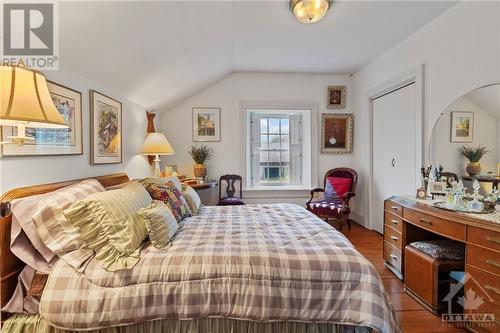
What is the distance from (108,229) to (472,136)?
2800 millimetres

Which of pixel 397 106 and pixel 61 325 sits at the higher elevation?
pixel 397 106

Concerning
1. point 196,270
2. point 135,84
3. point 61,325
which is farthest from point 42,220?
point 135,84

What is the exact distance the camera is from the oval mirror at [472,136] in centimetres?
197

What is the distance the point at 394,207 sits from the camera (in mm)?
2496

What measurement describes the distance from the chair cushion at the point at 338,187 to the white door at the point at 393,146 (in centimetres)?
38

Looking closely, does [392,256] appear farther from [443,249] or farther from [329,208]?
[329,208]

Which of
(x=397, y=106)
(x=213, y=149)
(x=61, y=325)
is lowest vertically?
(x=61, y=325)

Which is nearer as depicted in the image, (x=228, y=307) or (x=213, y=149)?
(x=228, y=307)

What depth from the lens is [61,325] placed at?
1261 mm

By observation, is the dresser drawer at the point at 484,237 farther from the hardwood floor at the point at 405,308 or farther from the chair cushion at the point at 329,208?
the chair cushion at the point at 329,208

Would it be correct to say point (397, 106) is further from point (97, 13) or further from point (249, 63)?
point (97, 13)

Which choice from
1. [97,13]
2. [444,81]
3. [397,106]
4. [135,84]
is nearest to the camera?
[97,13]

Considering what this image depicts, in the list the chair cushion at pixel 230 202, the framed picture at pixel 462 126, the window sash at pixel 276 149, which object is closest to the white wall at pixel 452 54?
the framed picture at pixel 462 126

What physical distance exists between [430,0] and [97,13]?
2753 mm
